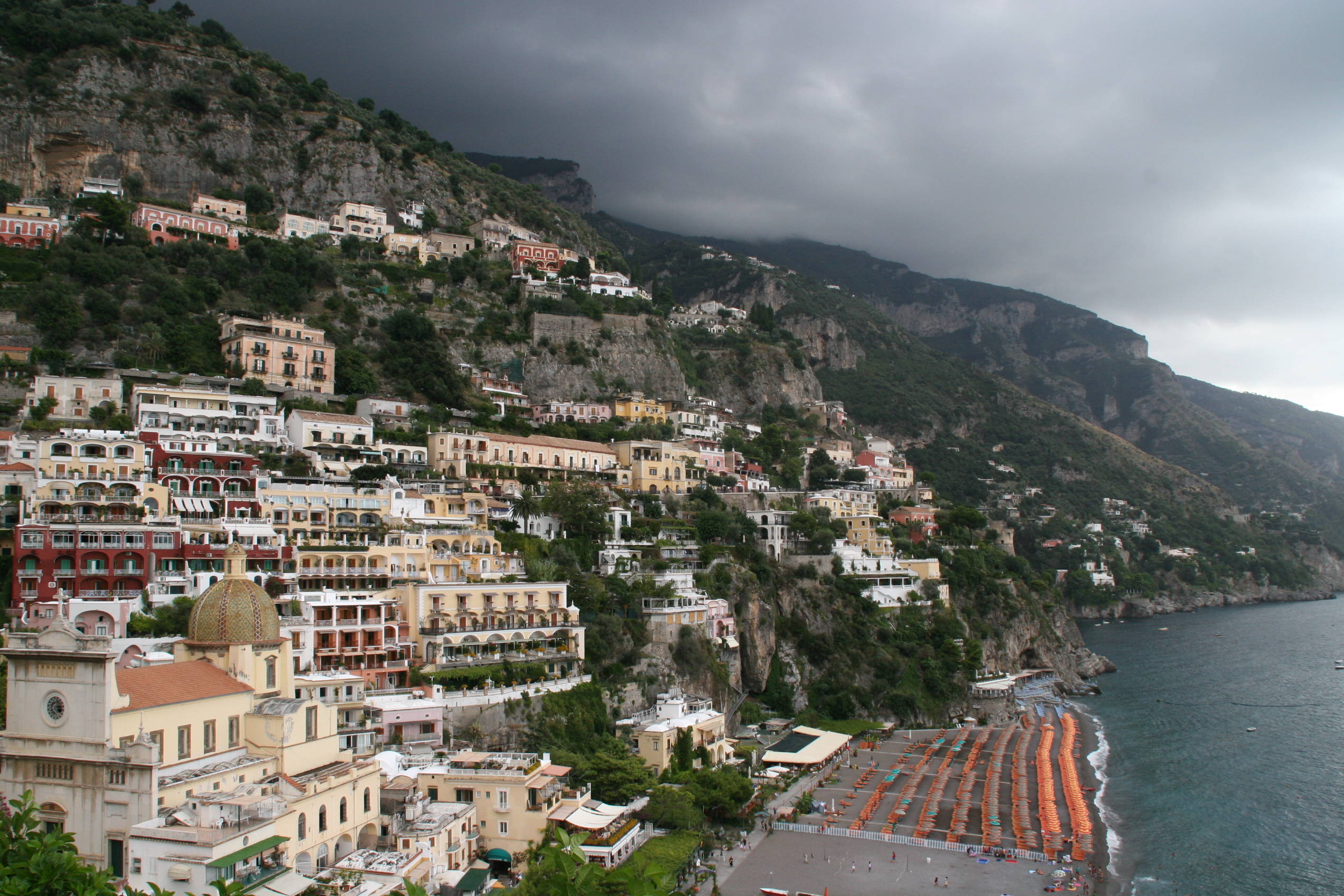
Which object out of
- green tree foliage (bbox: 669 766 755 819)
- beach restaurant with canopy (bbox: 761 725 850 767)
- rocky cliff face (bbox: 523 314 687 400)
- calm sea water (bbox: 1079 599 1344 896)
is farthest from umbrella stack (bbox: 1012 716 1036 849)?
rocky cliff face (bbox: 523 314 687 400)

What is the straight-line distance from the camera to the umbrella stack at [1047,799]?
4312cm

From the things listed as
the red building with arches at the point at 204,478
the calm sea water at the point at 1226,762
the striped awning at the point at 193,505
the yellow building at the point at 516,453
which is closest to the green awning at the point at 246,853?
the red building with arches at the point at 204,478

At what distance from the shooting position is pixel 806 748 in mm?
54938

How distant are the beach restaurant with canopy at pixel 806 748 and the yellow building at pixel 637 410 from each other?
117 ft

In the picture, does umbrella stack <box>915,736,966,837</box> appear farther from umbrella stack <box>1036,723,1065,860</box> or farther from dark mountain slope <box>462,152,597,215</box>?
dark mountain slope <box>462,152,597,215</box>

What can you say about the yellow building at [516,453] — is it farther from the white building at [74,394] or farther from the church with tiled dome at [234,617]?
the church with tiled dome at [234,617]

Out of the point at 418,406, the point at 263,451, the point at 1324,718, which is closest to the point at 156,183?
the point at 418,406

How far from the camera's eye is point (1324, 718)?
2606 inches

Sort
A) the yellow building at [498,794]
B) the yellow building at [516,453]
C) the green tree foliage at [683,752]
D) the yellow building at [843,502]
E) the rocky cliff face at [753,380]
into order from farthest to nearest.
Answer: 1. the rocky cliff face at [753,380]
2. the yellow building at [843,502]
3. the yellow building at [516,453]
4. the green tree foliage at [683,752]
5. the yellow building at [498,794]

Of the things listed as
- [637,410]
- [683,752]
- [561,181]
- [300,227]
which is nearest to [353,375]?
[637,410]

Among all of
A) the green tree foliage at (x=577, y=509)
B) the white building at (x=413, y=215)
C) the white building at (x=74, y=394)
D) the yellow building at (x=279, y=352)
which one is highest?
the white building at (x=413, y=215)

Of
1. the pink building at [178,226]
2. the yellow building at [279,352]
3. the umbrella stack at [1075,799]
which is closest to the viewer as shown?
the umbrella stack at [1075,799]

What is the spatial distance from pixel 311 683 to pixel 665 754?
16.2 meters

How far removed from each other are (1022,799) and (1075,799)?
241cm
